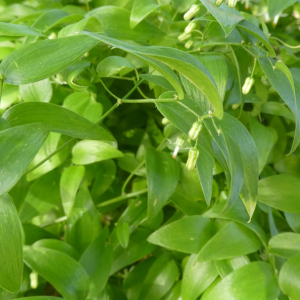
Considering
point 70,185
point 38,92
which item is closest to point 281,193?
point 70,185

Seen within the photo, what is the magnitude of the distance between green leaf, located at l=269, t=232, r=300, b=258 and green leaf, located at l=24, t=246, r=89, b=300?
344 mm

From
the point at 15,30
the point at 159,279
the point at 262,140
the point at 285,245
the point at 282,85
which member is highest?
the point at 15,30

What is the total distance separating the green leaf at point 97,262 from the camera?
572 millimetres

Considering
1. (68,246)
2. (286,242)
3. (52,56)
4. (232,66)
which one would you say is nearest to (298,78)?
(232,66)

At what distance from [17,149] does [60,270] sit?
0.97ft

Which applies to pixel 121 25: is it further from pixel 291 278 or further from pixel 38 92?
pixel 291 278

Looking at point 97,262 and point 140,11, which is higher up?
point 140,11

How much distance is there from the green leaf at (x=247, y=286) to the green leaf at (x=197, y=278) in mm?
22

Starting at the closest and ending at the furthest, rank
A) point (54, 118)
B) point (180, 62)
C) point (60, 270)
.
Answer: point (180, 62)
point (54, 118)
point (60, 270)

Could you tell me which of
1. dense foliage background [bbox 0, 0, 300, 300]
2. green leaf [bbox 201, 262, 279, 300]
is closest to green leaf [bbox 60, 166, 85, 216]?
dense foliage background [bbox 0, 0, 300, 300]

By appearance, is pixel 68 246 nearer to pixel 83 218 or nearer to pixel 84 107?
pixel 83 218

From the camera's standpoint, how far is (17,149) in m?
0.35

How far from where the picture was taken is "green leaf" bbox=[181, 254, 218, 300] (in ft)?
1.87

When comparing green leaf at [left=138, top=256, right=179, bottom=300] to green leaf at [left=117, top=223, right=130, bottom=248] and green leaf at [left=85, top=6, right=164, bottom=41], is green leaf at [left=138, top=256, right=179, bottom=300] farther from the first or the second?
green leaf at [left=85, top=6, right=164, bottom=41]
